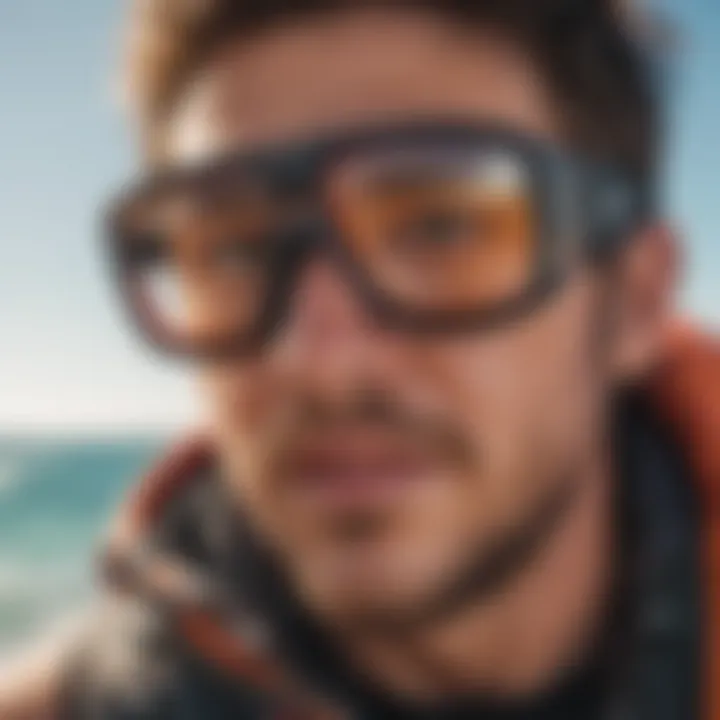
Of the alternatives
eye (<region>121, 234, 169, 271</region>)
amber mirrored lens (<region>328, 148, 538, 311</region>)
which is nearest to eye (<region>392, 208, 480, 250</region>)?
amber mirrored lens (<region>328, 148, 538, 311</region>)

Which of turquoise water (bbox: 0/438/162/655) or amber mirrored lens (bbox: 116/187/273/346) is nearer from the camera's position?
amber mirrored lens (bbox: 116/187/273/346)

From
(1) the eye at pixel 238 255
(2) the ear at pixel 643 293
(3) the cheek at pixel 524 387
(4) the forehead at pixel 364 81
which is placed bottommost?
(3) the cheek at pixel 524 387

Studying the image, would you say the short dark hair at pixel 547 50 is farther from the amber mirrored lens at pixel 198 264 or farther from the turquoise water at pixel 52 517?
the turquoise water at pixel 52 517

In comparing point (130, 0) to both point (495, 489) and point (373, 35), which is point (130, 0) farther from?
point (495, 489)

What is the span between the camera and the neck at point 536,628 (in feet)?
2.30

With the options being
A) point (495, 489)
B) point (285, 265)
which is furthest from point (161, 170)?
point (495, 489)

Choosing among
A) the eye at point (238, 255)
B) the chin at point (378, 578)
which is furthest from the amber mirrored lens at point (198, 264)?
the chin at point (378, 578)

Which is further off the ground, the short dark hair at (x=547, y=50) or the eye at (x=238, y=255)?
the short dark hair at (x=547, y=50)

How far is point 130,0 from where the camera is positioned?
2.43 ft

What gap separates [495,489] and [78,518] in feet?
0.75

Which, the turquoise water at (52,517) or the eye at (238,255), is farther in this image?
the turquoise water at (52,517)

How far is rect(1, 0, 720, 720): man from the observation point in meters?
0.63

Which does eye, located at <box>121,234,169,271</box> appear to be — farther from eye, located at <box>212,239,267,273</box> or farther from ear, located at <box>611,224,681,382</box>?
ear, located at <box>611,224,681,382</box>

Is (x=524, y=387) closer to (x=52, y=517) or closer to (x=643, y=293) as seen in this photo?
(x=643, y=293)
